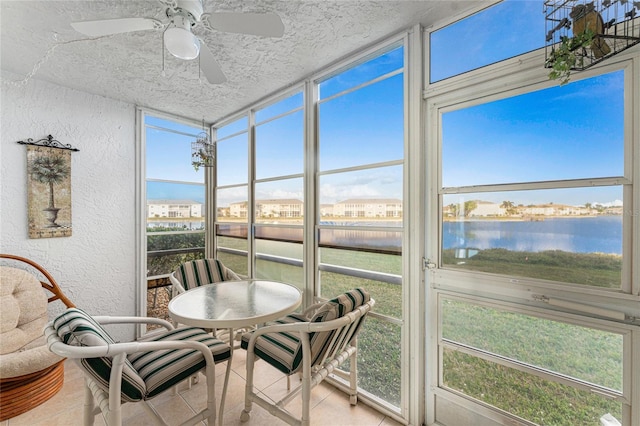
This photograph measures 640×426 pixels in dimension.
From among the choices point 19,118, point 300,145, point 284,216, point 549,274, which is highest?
point 19,118

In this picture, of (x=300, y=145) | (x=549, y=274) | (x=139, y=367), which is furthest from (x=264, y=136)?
(x=549, y=274)

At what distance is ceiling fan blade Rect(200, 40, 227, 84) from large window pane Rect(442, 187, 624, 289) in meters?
1.76

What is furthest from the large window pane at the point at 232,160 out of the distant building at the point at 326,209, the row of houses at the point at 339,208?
the distant building at the point at 326,209

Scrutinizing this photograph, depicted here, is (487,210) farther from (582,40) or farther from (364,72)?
(364,72)

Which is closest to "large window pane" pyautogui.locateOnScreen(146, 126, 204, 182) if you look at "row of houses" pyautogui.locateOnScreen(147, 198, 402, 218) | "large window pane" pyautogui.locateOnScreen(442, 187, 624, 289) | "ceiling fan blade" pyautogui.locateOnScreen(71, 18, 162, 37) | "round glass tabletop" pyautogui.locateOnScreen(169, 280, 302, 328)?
"row of houses" pyautogui.locateOnScreen(147, 198, 402, 218)

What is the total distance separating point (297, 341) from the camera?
1.71 metres

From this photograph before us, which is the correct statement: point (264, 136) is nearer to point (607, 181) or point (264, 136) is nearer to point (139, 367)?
point (139, 367)

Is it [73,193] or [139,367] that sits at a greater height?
[73,193]

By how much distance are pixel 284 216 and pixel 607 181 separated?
7.87 ft

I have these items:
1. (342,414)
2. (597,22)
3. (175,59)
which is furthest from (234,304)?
(597,22)

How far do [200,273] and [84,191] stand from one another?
1.52 m

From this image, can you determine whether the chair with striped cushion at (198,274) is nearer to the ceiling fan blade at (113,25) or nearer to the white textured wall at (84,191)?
the white textured wall at (84,191)

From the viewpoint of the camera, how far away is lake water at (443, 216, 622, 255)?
129 cm

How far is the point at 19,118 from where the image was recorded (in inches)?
94.2
